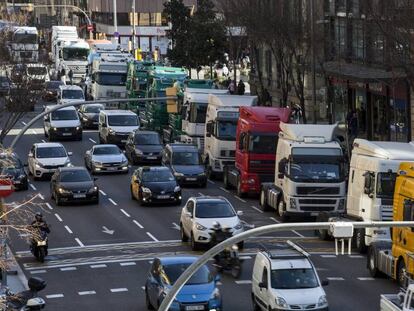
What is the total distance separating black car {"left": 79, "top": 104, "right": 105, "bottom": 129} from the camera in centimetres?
7931

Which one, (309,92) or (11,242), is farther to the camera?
(309,92)

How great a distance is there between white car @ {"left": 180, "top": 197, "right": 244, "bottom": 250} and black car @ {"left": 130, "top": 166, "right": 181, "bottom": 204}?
26.0 ft

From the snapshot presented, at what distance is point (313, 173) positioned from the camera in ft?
148

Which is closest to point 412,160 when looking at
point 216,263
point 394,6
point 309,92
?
point 216,263

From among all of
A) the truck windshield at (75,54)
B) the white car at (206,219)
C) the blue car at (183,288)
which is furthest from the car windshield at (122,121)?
the truck windshield at (75,54)

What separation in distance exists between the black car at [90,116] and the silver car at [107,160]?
19.7 m

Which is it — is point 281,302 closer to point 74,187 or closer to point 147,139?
point 74,187

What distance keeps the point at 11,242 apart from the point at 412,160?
1433cm

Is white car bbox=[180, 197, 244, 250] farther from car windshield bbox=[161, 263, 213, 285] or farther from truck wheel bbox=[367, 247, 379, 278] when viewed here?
car windshield bbox=[161, 263, 213, 285]

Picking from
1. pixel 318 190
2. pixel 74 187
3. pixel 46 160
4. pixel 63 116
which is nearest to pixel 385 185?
pixel 318 190

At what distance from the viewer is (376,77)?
2314 inches

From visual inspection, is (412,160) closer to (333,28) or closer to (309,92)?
(333,28)

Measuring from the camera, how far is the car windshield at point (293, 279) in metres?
30.2

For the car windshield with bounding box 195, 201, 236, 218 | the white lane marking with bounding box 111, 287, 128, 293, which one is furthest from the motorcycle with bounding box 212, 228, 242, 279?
the white lane marking with bounding box 111, 287, 128, 293
